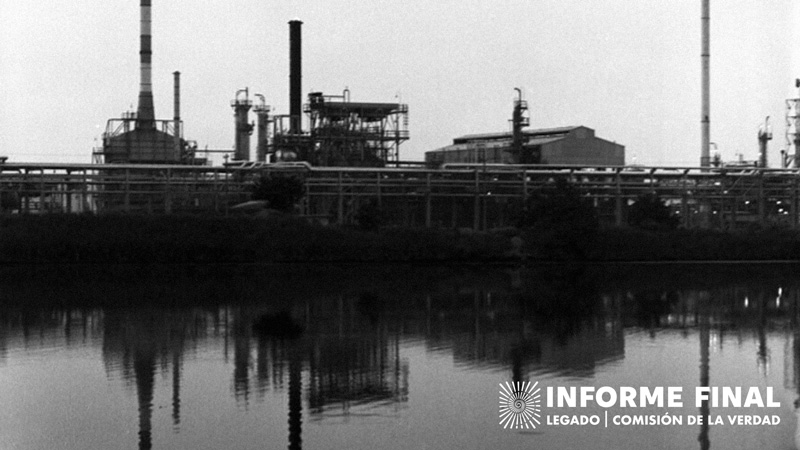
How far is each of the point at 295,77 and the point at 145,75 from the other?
20.6 ft

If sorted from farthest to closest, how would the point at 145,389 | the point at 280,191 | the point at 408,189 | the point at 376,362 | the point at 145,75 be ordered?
1. the point at 145,75
2. the point at 408,189
3. the point at 280,191
4. the point at 376,362
5. the point at 145,389

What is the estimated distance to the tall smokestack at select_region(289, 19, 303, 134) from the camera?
167 ft

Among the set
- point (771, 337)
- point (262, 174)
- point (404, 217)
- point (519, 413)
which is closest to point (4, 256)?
point (262, 174)

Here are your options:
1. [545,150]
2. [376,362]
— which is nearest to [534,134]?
[545,150]

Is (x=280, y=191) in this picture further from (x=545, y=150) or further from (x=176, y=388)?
(x=176, y=388)

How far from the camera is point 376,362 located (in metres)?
16.0

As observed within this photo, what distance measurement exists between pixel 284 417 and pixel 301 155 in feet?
132

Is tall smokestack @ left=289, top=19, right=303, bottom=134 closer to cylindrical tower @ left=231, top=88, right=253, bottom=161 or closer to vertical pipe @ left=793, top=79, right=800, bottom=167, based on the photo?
cylindrical tower @ left=231, top=88, right=253, bottom=161

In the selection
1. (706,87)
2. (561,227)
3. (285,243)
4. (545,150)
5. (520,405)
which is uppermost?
(706,87)

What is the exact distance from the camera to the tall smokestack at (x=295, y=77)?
167 feet

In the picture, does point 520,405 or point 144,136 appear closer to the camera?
point 520,405

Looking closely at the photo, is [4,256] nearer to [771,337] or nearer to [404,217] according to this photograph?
[404,217]

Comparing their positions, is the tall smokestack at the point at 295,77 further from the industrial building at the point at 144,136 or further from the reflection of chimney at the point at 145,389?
the reflection of chimney at the point at 145,389

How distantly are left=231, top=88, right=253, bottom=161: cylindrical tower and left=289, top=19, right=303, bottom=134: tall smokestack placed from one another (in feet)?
26.7
